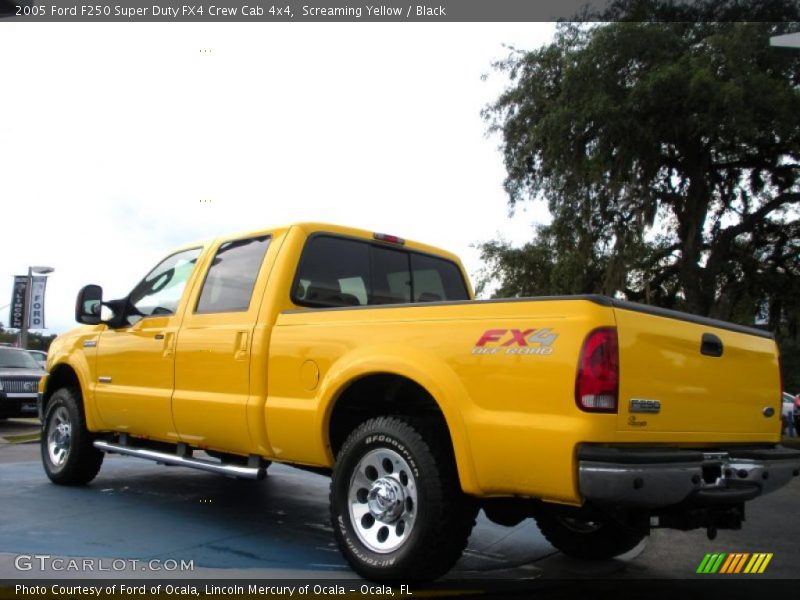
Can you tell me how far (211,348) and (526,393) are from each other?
259cm

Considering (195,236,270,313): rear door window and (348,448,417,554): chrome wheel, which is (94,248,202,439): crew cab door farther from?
(348,448,417,554): chrome wheel

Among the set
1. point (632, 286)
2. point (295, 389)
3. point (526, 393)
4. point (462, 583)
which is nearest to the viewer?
point (526, 393)

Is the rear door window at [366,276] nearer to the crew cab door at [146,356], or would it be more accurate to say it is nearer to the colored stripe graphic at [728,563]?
the crew cab door at [146,356]

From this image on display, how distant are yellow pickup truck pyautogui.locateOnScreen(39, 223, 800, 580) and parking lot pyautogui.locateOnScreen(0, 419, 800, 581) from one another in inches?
15.7

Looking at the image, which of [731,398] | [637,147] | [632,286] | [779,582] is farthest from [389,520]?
[632,286]

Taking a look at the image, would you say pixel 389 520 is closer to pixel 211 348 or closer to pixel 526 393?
pixel 526 393

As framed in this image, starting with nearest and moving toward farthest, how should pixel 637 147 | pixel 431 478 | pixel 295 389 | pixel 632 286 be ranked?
1. pixel 431 478
2. pixel 295 389
3. pixel 637 147
4. pixel 632 286

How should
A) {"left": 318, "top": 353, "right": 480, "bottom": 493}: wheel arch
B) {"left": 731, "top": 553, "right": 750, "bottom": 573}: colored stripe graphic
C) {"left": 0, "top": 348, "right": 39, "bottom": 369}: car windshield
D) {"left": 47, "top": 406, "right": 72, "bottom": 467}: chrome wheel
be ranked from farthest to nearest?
{"left": 0, "top": 348, "right": 39, "bottom": 369}: car windshield → {"left": 47, "top": 406, "right": 72, "bottom": 467}: chrome wheel → {"left": 731, "top": 553, "right": 750, "bottom": 573}: colored stripe graphic → {"left": 318, "top": 353, "right": 480, "bottom": 493}: wheel arch

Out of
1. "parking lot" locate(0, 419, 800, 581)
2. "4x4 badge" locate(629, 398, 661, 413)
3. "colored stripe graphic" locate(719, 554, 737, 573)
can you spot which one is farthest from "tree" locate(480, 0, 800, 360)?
"4x4 badge" locate(629, 398, 661, 413)

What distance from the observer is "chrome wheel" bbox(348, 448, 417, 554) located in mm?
4129

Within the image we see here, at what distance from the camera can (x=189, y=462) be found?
5562mm

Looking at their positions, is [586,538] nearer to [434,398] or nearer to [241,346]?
[434,398]

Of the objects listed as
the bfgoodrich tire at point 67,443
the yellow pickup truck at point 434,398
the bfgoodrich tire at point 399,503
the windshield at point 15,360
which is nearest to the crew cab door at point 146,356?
the yellow pickup truck at point 434,398

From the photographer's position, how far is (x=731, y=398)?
4.14m
